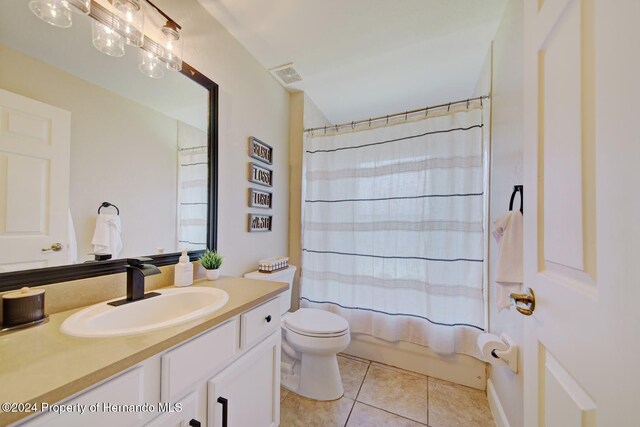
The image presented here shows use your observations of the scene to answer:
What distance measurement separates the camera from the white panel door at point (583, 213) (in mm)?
354

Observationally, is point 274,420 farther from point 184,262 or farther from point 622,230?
point 622,230

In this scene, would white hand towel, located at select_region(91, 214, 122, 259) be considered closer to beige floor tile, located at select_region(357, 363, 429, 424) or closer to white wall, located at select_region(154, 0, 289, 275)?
white wall, located at select_region(154, 0, 289, 275)

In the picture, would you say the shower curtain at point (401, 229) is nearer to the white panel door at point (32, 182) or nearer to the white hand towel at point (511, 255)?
the white hand towel at point (511, 255)

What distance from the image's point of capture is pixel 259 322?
1021 millimetres

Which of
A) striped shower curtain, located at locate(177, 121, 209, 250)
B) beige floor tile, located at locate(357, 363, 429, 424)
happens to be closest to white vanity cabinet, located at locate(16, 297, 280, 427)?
striped shower curtain, located at locate(177, 121, 209, 250)

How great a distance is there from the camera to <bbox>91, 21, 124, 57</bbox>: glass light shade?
926 mm

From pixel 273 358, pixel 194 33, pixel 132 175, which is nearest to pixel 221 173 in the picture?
pixel 132 175

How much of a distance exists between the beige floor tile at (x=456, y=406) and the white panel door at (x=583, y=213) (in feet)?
2.94

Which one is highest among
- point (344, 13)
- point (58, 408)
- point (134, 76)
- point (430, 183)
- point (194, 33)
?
point (344, 13)

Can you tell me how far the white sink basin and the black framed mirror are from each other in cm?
14

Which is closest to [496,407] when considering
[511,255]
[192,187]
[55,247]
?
[511,255]

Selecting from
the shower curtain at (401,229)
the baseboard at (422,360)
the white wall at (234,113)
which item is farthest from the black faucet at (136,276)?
the baseboard at (422,360)

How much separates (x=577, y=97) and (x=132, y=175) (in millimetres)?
1488

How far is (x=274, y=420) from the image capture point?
1160mm
